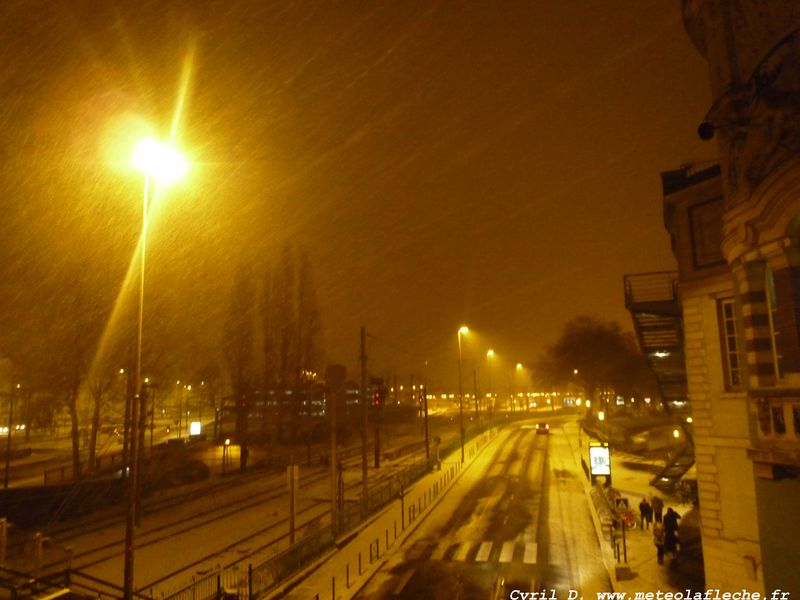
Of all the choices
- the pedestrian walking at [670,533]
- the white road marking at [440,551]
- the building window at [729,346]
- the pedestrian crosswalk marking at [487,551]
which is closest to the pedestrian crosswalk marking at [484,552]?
the pedestrian crosswalk marking at [487,551]

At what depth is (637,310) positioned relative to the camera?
2012cm

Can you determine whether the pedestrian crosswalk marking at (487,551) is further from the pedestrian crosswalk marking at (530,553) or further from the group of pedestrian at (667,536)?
the group of pedestrian at (667,536)

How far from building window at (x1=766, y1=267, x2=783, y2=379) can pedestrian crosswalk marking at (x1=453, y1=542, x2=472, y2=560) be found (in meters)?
12.2

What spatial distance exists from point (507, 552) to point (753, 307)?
12.7 meters

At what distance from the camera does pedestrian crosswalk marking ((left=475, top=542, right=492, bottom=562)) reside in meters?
19.3

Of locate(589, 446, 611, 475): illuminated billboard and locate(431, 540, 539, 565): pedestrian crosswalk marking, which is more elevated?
locate(589, 446, 611, 475): illuminated billboard

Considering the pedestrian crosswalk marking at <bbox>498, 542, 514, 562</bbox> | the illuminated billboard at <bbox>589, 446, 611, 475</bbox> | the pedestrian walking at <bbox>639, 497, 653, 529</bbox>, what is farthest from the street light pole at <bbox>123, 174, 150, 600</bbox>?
the illuminated billboard at <bbox>589, 446, 611, 475</bbox>

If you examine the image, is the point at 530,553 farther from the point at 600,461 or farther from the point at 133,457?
the point at 133,457

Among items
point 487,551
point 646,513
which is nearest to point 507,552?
point 487,551

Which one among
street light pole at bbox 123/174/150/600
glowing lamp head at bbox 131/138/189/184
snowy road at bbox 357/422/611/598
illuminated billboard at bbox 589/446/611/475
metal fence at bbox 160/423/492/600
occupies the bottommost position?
snowy road at bbox 357/422/611/598

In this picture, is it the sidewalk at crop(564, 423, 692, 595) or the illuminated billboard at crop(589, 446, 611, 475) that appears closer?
the sidewalk at crop(564, 423, 692, 595)

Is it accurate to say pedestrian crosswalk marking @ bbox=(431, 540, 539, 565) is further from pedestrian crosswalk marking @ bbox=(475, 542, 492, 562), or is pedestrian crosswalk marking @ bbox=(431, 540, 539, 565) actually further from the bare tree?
the bare tree

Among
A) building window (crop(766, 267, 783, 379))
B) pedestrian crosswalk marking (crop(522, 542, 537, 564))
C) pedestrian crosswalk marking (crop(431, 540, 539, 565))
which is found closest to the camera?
building window (crop(766, 267, 783, 379))

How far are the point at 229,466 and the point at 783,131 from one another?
1772 inches
